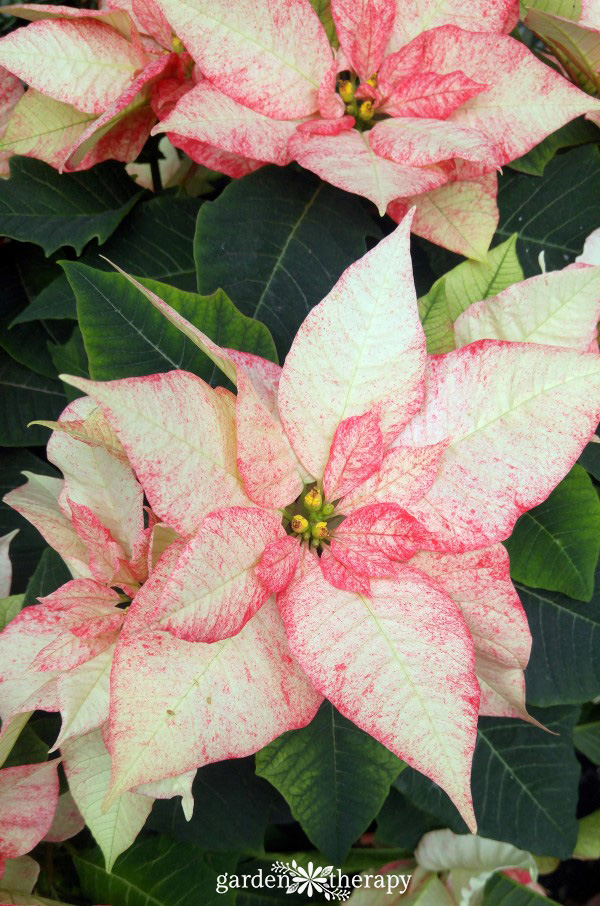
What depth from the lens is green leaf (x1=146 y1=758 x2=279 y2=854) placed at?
2.24 feet

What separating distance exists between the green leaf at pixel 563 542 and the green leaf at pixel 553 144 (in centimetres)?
24

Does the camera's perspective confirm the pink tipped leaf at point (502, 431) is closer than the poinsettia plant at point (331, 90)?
Yes

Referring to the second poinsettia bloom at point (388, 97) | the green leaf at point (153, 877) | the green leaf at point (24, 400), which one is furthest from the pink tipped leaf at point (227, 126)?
the green leaf at point (153, 877)

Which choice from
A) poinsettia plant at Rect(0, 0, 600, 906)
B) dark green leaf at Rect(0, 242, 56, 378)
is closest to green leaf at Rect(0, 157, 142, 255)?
poinsettia plant at Rect(0, 0, 600, 906)

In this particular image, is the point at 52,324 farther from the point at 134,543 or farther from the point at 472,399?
the point at 472,399

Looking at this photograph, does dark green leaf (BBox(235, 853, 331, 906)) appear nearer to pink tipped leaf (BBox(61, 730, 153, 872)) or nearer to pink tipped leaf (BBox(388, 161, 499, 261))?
pink tipped leaf (BBox(61, 730, 153, 872))

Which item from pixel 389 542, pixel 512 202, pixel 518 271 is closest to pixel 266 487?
pixel 389 542

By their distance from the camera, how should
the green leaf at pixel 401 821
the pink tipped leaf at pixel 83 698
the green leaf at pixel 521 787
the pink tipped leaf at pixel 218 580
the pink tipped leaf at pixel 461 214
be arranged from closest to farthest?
the pink tipped leaf at pixel 218 580 < the pink tipped leaf at pixel 83 698 < the pink tipped leaf at pixel 461 214 < the green leaf at pixel 521 787 < the green leaf at pixel 401 821

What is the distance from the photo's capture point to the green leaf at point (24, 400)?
0.73 m

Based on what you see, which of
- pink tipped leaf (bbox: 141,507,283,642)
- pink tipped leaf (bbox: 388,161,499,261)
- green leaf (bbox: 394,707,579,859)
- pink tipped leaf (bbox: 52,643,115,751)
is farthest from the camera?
green leaf (bbox: 394,707,579,859)

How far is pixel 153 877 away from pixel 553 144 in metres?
0.66

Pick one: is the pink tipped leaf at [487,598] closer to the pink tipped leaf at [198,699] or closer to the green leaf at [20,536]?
the pink tipped leaf at [198,699]

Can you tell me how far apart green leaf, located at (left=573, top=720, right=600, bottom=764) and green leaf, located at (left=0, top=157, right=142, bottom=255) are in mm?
776

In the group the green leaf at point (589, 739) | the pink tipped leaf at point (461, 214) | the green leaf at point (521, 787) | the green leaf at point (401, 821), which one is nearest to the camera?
the pink tipped leaf at point (461, 214)
